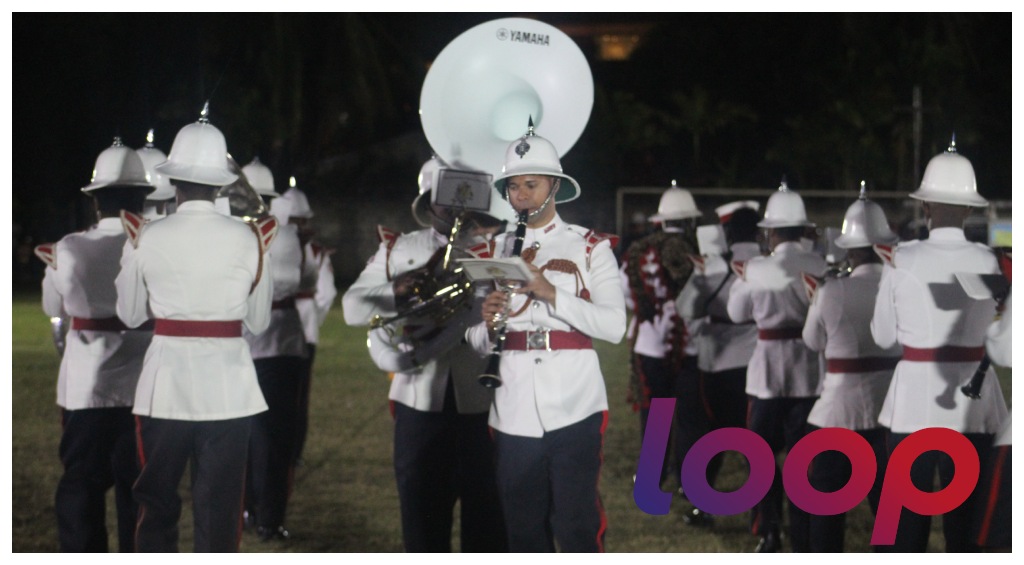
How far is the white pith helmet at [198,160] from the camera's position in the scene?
5.51 m

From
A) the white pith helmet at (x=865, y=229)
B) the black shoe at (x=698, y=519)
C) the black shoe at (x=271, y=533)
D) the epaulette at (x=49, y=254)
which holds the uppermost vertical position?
the white pith helmet at (x=865, y=229)

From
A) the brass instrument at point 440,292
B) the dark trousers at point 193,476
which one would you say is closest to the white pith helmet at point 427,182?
the brass instrument at point 440,292

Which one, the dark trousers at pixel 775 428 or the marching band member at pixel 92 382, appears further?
the dark trousers at pixel 775 428

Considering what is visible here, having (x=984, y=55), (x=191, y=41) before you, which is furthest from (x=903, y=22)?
(x=191, y=41)

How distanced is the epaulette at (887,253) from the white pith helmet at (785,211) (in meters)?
1.66

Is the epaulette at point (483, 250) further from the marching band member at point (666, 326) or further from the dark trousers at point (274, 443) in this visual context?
the marching band member at point (666, 326)

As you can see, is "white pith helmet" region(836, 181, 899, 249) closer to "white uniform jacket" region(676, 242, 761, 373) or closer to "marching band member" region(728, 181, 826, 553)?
"marching band member" region(728, 181, 826, 553)

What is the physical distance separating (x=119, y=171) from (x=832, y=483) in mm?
3603

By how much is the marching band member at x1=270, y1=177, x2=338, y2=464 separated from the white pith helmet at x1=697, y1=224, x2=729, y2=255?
235cm

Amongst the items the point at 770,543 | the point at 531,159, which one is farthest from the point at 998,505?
the point at 770,543

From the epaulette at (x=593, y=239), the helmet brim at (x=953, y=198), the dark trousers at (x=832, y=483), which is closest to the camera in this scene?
the epaulette at (x=593, y=239)

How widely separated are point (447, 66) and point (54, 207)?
1218 inches

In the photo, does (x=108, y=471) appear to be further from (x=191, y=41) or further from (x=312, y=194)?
(x=312, y=194)
